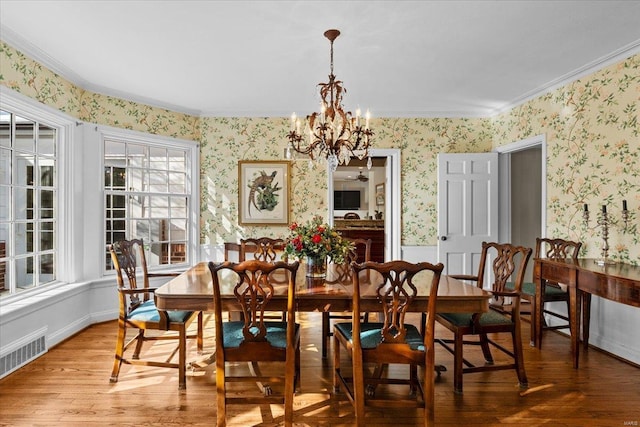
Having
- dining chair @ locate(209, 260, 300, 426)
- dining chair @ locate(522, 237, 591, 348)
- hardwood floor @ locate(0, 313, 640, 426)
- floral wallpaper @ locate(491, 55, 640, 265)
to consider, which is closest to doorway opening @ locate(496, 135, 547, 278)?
floral wallpaper @ locate(491, 55, 640, 265)

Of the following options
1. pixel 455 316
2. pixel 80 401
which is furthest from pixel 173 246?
pixel 455 316

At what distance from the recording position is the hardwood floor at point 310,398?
2.28 m

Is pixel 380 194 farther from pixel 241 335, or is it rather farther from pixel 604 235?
pixel 241 335

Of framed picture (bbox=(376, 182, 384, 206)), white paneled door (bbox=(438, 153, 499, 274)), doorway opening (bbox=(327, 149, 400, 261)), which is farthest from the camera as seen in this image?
framed picture (bbox=(376, 182, 384, 206))

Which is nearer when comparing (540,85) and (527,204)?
(540,85)

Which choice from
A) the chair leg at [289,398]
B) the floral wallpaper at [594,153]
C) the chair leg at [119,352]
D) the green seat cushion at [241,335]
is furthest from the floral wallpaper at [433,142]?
the chair leg at [289,398]

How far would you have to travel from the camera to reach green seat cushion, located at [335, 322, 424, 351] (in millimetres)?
2236

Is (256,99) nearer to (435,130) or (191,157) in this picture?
(191,157)

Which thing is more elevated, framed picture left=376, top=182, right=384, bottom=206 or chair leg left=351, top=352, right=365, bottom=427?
framed picture left=376, top=182, right=384, bottom=206

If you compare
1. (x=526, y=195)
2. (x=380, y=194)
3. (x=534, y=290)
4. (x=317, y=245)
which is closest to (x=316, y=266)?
(x=317, y=245)

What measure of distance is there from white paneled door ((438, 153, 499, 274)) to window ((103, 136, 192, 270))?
3.27 metres

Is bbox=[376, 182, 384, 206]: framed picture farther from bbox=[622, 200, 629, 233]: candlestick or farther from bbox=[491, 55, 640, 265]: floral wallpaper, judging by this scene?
bbox=[622, 200, 629, 233]: candlestick

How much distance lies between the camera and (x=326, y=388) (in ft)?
8.79

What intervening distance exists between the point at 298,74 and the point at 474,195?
8.77ft
